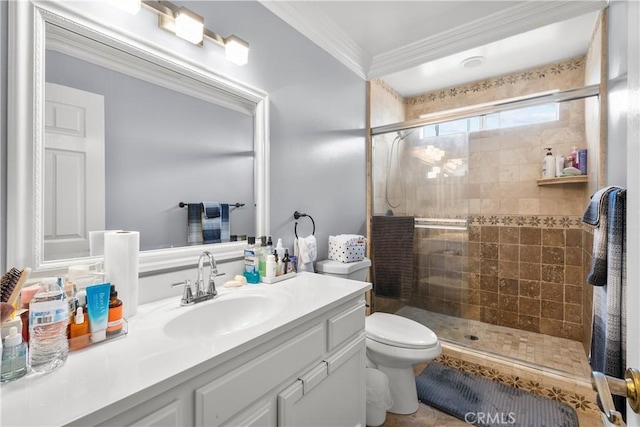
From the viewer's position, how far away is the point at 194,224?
1.35 m

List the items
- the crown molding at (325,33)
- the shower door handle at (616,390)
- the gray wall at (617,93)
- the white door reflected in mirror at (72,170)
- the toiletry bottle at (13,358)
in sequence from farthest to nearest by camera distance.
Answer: the crown molding at (325,33) < the gray wall at (617,93) < the white door reflected in mirror at (72,170) < the toiletry bottle at (13,358) < the shower door handle at (616,390)

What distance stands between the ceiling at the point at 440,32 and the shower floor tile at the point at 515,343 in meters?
2.08

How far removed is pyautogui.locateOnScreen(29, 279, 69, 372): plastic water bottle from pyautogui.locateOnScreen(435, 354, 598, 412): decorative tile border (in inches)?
91.1

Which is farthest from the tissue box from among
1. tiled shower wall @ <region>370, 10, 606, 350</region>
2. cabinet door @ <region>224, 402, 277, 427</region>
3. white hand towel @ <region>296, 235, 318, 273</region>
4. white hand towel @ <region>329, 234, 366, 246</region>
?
cabinet door @ <region>224, 402, 277, 427</region>

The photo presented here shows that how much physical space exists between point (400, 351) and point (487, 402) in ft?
2.33

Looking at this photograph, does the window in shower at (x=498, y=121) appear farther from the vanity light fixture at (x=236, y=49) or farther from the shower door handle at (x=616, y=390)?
the shower door handle at (x=616, y=390)

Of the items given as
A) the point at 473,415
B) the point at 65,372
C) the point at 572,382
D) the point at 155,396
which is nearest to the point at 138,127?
the point at 65,372

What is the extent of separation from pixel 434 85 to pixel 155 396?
3.27 meters

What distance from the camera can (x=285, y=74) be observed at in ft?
5.95

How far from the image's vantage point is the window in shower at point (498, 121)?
A: 2333mm

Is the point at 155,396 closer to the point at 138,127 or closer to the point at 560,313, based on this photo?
the point at 138,127

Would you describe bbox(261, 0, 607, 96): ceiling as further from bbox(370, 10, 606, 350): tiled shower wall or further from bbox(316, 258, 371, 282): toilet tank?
bbox(316, 258, 371, 282): toilet tank

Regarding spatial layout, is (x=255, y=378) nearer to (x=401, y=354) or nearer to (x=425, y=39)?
(x=401, y=354)

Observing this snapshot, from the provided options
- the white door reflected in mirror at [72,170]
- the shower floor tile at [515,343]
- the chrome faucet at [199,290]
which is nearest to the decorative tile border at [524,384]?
the shower floor tile at [515,343]
